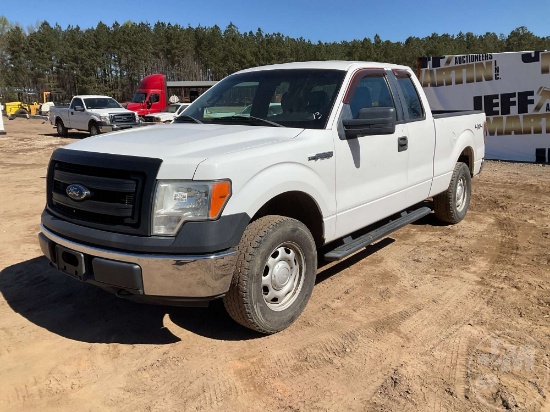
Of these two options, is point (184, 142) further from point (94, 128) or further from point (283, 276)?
point (94, 128)

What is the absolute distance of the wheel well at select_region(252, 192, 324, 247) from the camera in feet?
12.0

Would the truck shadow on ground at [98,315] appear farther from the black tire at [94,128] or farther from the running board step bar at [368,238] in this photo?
the black tire at [94,128]

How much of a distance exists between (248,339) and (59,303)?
70.1 inches

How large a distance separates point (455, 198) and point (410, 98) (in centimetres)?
173

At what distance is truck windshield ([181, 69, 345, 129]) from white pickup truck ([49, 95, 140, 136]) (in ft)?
53.1

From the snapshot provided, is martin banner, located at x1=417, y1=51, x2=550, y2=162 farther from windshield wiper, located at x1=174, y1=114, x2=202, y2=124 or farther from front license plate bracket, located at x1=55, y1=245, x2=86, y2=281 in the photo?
front license plate bracket, located at x1=55, y1=245, x2=86, y2=281

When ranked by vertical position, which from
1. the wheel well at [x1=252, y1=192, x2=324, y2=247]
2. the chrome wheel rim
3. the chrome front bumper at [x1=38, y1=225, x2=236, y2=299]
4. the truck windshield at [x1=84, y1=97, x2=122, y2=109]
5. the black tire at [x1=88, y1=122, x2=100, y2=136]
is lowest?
the chrome wheel rim

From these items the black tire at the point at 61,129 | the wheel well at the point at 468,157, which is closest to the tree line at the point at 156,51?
the black tire at the point at 61,129

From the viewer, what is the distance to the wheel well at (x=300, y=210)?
367 centimetres

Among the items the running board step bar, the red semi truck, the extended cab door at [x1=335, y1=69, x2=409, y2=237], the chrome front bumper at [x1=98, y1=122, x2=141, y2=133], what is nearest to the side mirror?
the extended cab door at [x1=335, y1=69, x2=409, y2=237]

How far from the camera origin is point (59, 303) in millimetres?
4141

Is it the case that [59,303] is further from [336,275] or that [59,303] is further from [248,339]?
[336,275]

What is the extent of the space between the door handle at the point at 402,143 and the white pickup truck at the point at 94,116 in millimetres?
16891

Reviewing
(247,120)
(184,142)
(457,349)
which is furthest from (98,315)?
(457,349)
